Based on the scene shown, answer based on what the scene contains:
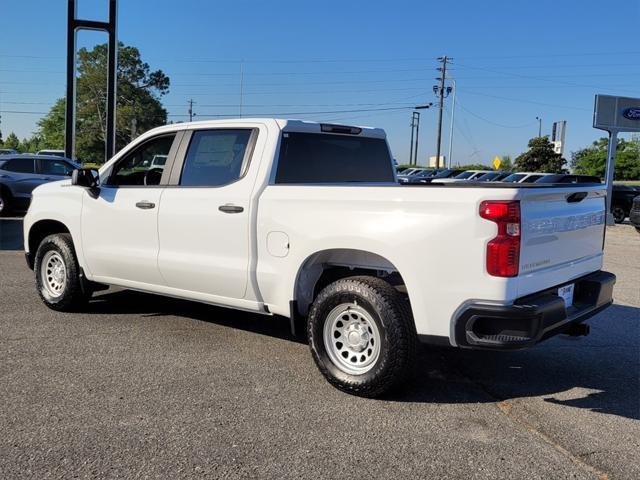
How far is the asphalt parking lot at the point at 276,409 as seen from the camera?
322 cm

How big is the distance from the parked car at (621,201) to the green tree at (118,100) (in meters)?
63.3

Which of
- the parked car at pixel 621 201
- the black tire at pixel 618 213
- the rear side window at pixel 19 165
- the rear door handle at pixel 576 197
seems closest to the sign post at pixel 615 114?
the parked car at pixel 621 201

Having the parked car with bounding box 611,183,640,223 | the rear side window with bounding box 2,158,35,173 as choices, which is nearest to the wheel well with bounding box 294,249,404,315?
the rear side window with bounding box 2,158,35,173

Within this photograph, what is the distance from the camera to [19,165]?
15.7 meters

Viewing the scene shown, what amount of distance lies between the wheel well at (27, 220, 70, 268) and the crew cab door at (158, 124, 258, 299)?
1895 mm

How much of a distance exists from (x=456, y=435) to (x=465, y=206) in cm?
134

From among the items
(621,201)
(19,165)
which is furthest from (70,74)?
(621,201)

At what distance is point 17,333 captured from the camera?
547 centimetres

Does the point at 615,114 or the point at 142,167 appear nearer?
the point at 142,167

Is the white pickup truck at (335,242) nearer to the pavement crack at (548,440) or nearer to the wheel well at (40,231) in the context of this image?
the wheel well at (40,231)

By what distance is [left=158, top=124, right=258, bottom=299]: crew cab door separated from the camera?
476 centimetres

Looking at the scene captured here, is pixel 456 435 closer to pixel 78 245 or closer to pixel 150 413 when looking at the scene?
pixel 150 413

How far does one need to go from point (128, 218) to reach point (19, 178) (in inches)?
463

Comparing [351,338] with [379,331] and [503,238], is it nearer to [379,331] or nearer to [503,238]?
[379,331]
